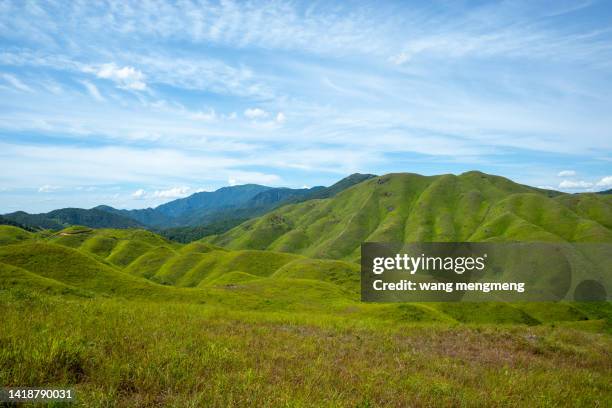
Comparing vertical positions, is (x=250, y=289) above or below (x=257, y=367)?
below

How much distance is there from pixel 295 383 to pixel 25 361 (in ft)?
19.7

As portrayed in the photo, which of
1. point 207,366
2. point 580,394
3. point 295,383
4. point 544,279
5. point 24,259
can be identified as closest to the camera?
point 295,383

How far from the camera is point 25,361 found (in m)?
8.05

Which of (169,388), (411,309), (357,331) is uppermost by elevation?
(169,388)

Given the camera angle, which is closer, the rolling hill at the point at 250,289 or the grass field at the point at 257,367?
the grass field at the point at 257,367

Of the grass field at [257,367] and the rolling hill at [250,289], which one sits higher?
the grass field at [257,367]

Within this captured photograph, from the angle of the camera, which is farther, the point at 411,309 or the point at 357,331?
the point at 411,309

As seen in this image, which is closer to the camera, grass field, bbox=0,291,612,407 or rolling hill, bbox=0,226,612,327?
grass field, bbox=0,291,612,407

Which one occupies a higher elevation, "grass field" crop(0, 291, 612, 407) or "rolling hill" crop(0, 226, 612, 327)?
"grass field" crop(0, 291, 612, 407)

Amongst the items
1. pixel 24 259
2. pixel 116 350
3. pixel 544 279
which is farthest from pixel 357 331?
pixel 544 279

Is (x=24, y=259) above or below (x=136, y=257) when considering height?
above

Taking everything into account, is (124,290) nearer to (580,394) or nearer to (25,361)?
(25,361)

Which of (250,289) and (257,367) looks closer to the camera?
(257,367)

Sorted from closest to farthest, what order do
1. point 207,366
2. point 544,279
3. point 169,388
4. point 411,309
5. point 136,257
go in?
point 169,388 < point 207,366 < point 411,309 < point 544,279 < point 136,257
